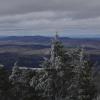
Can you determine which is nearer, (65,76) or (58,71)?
(58,71)

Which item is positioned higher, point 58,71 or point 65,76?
point 58,71

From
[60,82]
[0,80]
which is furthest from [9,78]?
[60,82]

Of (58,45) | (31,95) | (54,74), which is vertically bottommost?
(31,95)

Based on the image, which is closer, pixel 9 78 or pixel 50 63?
pixel 50 63

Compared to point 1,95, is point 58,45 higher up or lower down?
higher up

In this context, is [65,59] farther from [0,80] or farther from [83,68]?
[0,80]

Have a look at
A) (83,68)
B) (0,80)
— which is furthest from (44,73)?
(0,80)

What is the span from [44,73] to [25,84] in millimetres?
8109

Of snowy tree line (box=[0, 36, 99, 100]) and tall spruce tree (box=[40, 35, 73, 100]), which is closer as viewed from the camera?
tall spruce tree (box=[40, 35, 73, 100])

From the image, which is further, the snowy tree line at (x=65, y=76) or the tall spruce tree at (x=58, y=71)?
the snowy tree line at (x=65, y=76)

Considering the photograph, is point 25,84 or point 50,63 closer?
point 50,63

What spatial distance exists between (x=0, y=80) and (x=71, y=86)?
8.63 meters

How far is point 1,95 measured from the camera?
38.6 metres

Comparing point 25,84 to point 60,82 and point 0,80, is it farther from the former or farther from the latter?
point 60,82
